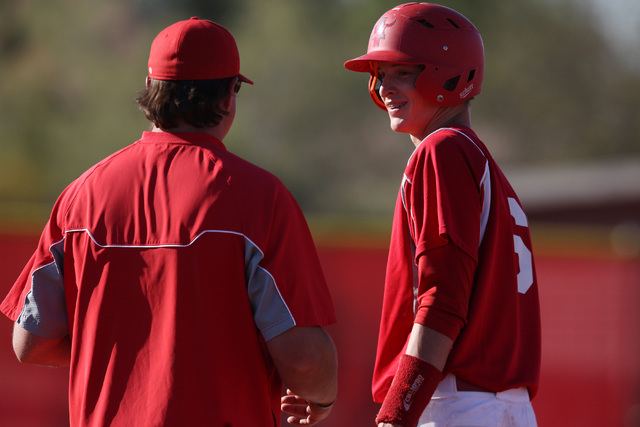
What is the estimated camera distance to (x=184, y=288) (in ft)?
10.8

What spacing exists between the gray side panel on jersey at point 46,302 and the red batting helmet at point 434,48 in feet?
4.78

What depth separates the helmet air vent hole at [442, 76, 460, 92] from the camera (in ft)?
12.0

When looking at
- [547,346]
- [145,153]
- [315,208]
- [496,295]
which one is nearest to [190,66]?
[145,153]

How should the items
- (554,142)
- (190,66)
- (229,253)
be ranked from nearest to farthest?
(229,253), (190,66), (554,142)

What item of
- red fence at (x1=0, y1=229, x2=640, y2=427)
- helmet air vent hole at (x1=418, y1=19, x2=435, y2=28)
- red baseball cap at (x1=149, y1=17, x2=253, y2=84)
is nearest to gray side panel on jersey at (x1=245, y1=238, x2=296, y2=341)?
red baseball cap at (x1=149, y1=17, x2=253, y2=84)

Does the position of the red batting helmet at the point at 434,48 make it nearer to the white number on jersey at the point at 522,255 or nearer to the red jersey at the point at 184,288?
the white number on jersey at the point at 522,255

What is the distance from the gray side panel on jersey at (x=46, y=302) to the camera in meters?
3.54

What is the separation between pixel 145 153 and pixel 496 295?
1419mm

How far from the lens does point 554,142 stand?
180ft

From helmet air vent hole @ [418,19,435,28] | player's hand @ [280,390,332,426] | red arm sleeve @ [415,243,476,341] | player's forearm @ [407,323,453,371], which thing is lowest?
player's hand @ [280,390,332,426]

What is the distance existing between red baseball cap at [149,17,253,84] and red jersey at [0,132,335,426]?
291 millimetres

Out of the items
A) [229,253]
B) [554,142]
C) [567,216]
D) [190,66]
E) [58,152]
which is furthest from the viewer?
[554,142]

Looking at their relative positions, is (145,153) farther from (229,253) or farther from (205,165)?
(229,253)

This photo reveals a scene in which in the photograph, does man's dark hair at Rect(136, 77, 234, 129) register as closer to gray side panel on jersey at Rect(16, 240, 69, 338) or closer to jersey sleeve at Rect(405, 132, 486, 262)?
gray side panel on jersey at Rect(16, 240, 69, 338)
